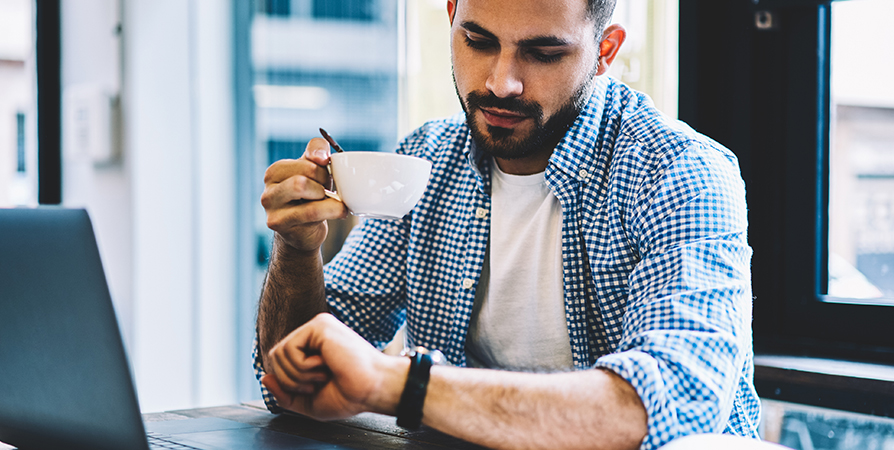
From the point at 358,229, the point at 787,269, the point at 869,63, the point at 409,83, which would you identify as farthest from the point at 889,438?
the point at 409,83

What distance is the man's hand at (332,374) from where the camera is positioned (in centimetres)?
74

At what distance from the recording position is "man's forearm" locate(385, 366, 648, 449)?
73cm

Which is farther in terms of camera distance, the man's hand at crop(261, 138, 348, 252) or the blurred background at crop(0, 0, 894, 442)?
the blurred background at crop(0, 0, 894, 442)

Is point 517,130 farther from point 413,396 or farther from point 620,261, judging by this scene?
point 413,396

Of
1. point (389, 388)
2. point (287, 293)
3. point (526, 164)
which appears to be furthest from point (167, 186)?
point (389, 388)

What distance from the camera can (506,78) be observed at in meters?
1.11

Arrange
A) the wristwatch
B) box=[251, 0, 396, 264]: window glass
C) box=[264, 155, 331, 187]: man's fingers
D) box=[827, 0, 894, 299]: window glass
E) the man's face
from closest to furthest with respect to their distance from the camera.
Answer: the wristwatch → box=[264, 155, 331, 187]: man's fingers → the man's face → box=[827, 0, 894, 299]: window glass → box=[251, 0, 396, 264]: window glass

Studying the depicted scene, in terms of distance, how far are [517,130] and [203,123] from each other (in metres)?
1.65

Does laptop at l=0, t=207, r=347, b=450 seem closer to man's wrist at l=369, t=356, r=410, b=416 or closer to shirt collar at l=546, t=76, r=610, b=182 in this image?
man's wrist at l=369, t=356, r=410, b=416

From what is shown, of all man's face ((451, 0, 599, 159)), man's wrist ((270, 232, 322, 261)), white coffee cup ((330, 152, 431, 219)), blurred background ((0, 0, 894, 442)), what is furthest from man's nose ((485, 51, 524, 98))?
blurred background ((0, 0, 894, 442))

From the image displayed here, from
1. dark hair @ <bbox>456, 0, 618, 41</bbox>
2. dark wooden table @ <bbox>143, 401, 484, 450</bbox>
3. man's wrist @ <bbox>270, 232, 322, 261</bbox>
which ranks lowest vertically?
dark wooden table @ <bbox>143, 401, 484, 450</bbox>

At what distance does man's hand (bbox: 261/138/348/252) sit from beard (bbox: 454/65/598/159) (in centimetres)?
29

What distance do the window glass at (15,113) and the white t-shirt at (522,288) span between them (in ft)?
7.46

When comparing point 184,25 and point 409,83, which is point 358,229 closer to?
point 409,83
